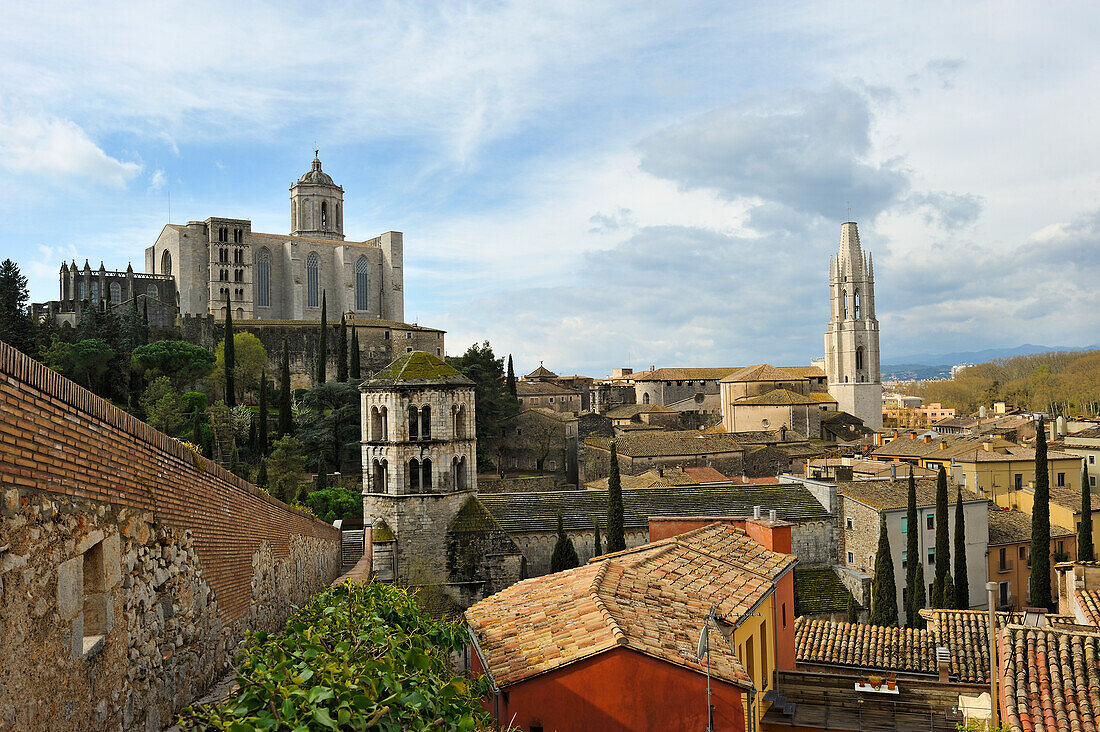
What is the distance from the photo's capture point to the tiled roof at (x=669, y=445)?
5031 cm

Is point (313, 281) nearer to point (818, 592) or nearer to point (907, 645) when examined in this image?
point (818, 592)

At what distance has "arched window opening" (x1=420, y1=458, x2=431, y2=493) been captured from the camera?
2778 cm

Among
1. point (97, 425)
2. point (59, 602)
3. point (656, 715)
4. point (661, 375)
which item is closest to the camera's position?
point (59, 602)

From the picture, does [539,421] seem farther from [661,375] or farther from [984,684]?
[984,684]

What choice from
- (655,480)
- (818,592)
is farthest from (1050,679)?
(655,480)

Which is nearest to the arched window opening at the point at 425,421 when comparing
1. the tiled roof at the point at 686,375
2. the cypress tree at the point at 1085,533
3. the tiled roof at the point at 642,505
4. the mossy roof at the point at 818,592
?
the tiled roof at the point at 642,505

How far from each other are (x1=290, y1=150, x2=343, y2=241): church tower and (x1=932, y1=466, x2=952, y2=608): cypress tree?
6484cm

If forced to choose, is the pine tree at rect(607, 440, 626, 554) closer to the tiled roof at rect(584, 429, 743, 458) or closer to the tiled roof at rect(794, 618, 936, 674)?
the tiled roof at rect(794, 618, 936, 674)

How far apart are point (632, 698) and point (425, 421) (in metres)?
19.9

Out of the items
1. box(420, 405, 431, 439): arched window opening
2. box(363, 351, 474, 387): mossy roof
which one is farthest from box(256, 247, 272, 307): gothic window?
box(420, 405, 431, 439): arched window opening

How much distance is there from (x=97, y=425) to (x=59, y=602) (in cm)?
113

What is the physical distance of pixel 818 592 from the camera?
2875 centimetres

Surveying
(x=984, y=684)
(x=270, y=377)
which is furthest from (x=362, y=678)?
(x=270, y=377)

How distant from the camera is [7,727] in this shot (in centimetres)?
391
